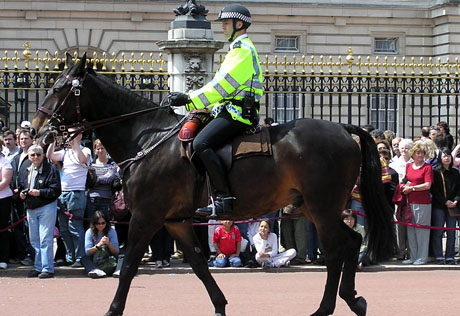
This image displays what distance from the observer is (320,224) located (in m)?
9.20

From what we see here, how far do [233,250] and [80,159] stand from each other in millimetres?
2361

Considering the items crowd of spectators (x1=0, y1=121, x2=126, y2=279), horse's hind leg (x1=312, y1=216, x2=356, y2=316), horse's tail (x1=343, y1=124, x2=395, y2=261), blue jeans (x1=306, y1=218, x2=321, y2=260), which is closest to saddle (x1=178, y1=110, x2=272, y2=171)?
horse's hind leg (x1=312, y1=216, x2=356, y2=316)

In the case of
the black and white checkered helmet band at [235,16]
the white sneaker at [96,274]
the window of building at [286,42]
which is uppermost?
the window of building at [286,42]

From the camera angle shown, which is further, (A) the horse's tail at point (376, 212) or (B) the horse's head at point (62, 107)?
(A) the horse's tail at point (376, 212)

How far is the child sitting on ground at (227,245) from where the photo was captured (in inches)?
532

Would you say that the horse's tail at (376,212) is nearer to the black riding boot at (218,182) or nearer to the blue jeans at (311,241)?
the black riding boot at (218,182)

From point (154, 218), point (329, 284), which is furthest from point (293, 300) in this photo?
point (154, 218)

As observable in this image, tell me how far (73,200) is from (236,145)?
4.56 metres

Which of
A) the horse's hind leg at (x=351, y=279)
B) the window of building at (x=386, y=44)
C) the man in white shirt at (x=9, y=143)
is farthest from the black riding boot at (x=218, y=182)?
the window of building at (x=386, y=44)

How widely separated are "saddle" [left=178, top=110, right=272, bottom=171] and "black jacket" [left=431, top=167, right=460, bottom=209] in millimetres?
5331

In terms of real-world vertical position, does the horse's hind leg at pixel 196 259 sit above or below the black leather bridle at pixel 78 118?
below

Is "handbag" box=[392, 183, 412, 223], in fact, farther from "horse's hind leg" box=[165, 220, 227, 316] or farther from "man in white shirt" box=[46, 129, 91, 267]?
"horse's hind leg" box=[165, 220, 227, 316]

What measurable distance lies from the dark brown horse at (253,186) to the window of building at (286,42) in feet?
76.8

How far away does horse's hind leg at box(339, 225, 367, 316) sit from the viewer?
364 inches
